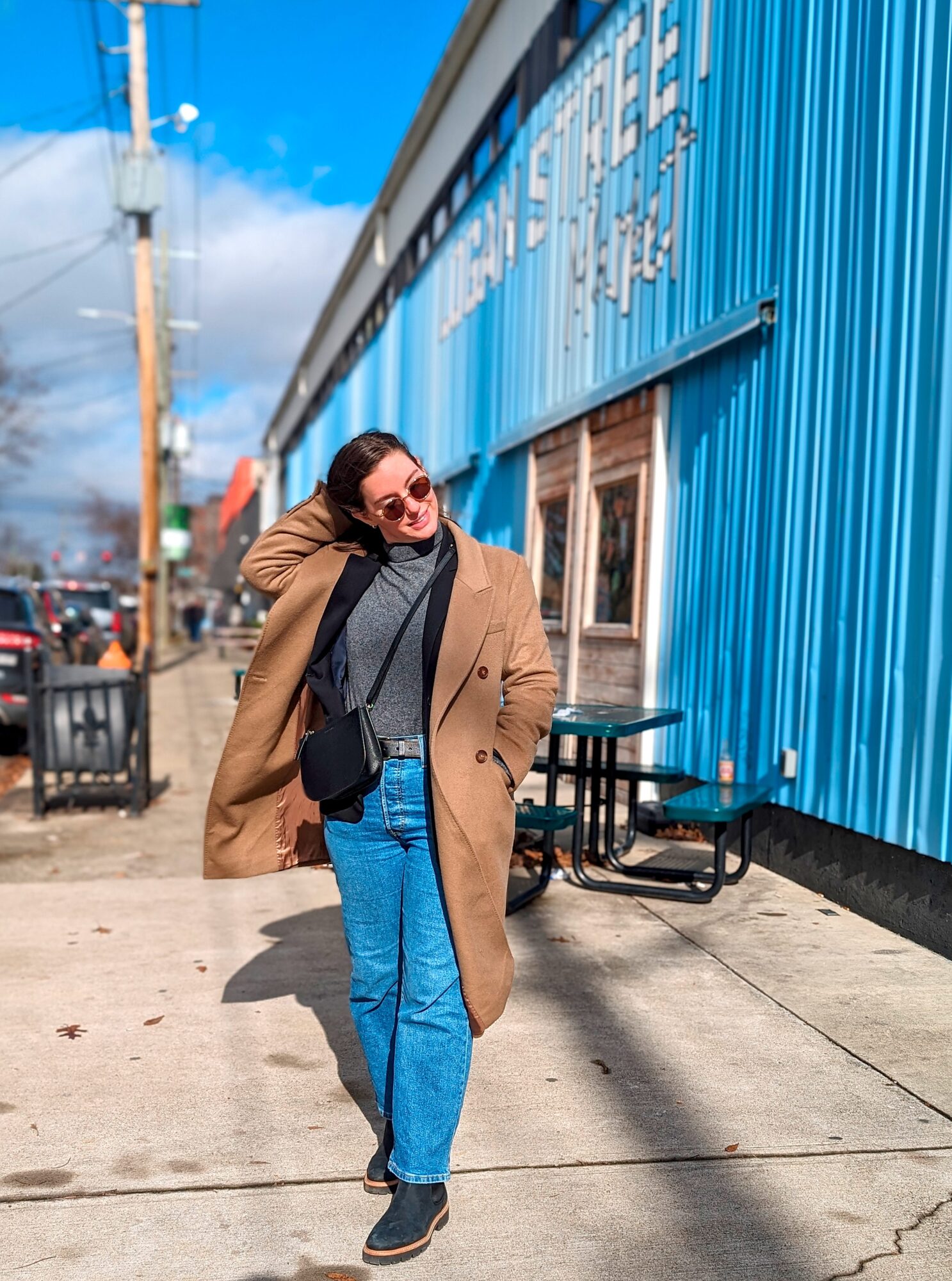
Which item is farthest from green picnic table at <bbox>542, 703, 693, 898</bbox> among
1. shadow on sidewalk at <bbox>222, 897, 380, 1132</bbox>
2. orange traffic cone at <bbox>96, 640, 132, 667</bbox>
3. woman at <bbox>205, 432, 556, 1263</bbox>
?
orange traffic cone at <bbox>96, 640, 132, 667</bbox>

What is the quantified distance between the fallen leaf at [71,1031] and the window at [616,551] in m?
5.42

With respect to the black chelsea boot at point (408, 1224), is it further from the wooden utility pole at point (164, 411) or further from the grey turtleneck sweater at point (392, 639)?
the wooden utility pole at point (164, 411)

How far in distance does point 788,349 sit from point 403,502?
13.7 feet

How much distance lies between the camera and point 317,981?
16.0 ft

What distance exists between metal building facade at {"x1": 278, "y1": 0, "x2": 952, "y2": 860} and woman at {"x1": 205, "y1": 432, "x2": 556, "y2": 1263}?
2.73 m

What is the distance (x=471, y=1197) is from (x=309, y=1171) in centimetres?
45

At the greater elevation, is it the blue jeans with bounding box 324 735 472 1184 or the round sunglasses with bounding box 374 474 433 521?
the round sunglasses with bounding box 374 474 433 521

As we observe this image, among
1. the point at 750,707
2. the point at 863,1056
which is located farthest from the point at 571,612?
the point at 863,1056

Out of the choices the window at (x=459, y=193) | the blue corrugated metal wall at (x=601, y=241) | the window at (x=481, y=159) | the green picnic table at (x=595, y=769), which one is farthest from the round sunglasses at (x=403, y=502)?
the window at (x=459, y=193)

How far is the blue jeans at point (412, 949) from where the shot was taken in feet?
9.55

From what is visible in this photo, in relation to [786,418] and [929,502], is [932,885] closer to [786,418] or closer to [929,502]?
[929,502]

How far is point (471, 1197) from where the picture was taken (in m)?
3.08

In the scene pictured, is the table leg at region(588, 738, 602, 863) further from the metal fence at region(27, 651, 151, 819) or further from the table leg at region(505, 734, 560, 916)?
the metal fence at region(27, 651, 151, 819)

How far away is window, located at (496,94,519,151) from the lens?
13.0m
